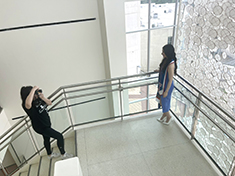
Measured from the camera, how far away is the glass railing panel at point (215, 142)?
2300mm

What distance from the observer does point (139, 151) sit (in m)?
2.80

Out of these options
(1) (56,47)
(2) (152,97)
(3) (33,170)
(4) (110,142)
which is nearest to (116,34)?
(1) (56,47)

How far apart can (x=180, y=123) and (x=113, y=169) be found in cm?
142

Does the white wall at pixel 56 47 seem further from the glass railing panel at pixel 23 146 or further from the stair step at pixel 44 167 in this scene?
the stair step at pixel 44 167

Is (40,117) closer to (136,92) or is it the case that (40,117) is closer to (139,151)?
(139,151)

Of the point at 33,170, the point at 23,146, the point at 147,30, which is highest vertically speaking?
the point at 147,30

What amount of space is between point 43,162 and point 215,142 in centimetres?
284

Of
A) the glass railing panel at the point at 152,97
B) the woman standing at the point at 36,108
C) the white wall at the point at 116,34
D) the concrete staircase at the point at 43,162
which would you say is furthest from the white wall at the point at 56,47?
the woman standing at the point at 36,108

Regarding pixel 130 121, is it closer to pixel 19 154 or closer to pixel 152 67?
pixel 19 154

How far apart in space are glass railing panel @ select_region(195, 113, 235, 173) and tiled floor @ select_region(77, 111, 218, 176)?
16cm

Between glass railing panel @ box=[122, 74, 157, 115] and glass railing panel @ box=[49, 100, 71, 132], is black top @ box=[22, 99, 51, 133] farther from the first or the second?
glass railing panel @ box=[122, 74, 157, 115]

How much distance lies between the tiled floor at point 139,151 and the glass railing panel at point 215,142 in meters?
0.16

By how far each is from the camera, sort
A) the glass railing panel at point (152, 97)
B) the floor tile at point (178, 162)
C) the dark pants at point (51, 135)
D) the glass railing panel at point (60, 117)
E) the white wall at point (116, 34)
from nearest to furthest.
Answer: the floor tile at point (178, 162)
the dark pants at point (51, 135)
the glass railing panel at point (60, 117)
the glass railing panel at point (152, 97)
the white wall at point (116, 34)

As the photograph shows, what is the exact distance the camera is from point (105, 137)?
3.08 metres
